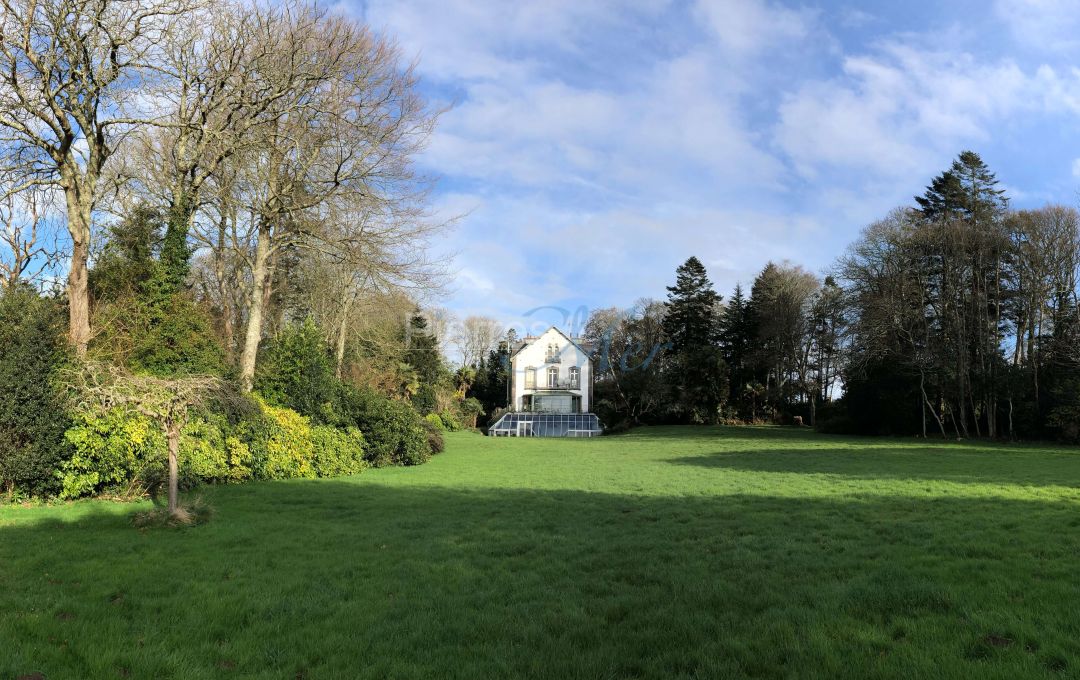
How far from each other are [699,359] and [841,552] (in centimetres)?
3913

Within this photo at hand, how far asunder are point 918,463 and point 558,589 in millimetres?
15516

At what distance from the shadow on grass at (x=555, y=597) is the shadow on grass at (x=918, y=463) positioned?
4.74 m

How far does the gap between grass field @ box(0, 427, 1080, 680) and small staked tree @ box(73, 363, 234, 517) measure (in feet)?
3.69

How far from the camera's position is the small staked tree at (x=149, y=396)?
8.60 meters

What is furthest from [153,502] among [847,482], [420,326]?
[420,326]

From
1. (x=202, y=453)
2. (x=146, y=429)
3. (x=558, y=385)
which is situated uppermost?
(x=558, y=385)

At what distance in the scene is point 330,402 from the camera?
1727 cm

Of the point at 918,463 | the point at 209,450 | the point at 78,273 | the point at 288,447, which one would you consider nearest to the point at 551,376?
the point at 918,463

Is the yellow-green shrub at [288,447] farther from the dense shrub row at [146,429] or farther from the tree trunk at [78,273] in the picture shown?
the tree trunk at [78,273]

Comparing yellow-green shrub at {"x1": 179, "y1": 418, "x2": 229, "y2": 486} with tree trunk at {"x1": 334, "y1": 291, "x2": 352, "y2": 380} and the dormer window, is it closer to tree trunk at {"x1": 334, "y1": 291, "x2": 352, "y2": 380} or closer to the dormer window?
tree trunk at {"x1": 334, "y1": 291, "x2": 352, "y2": 380}

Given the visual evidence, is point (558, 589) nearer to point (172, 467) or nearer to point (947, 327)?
point (172, 467)

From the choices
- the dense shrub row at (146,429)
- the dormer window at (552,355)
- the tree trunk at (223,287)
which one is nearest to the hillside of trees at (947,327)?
the dormer window at (552,355)

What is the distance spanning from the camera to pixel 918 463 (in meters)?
17.0

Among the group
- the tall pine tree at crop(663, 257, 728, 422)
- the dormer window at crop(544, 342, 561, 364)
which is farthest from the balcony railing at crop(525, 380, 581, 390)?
the tall pine tree at crop(663, 257, 728, 422)
